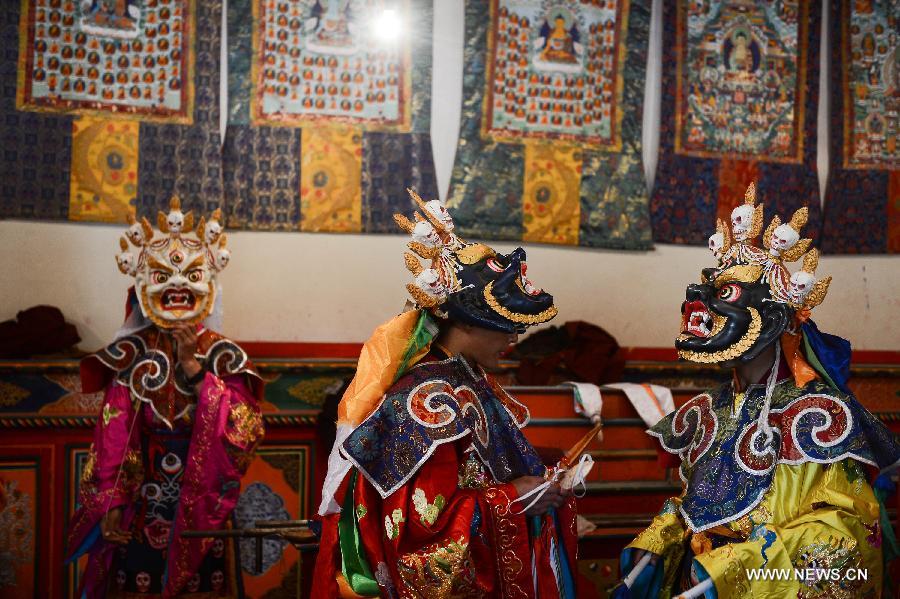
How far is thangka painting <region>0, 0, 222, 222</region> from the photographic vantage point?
4914 mm

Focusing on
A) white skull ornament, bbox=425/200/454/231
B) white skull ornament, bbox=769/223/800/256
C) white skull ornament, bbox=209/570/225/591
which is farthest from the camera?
white skull ornament, bbox=209/570/225/591

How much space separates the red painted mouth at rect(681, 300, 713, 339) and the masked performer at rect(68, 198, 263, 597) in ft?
6.38

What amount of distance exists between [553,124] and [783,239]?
3.05 metres

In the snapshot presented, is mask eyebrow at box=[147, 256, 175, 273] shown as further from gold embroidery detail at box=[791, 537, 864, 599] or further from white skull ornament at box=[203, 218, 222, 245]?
gold embroidery detail at box=[791, 537, 864, 599]

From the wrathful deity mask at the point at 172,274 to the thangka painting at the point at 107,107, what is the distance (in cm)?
122

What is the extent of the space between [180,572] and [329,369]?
1.60 m

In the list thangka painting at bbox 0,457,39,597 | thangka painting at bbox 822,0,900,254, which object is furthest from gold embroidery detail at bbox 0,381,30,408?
thangka painting at bbox 822,0,900,254

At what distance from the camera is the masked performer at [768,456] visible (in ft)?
8.40

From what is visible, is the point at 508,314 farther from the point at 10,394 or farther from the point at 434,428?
the point at 10,394

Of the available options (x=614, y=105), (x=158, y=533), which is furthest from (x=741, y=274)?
(x=614, y=105)

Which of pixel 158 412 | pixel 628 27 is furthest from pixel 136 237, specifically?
pixel 628 27

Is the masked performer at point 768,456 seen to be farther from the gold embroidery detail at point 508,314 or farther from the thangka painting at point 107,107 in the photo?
the thangka painting at point 107,107

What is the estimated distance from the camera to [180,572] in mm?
3727

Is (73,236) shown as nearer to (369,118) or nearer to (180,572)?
(369,118)
